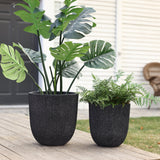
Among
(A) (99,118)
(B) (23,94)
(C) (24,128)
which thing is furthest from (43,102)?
(B) (23,94)

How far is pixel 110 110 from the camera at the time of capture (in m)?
2.75

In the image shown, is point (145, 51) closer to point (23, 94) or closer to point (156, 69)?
point (156, 69)

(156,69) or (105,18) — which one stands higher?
(105,18)

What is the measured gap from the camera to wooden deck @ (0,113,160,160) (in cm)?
250

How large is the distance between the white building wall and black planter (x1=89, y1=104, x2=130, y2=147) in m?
3.38

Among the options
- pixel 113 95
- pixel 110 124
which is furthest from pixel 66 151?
pixel 113 95

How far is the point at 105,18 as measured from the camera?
641 centimetres

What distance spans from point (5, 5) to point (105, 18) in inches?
70.0

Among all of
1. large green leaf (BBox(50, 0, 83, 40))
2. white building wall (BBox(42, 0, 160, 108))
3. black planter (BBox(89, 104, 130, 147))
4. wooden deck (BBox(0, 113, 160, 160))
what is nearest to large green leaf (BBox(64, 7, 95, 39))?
large green leaf (BBox(50, 0, 83, 40))

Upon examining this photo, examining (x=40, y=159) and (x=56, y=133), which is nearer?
(x=40, y=159)

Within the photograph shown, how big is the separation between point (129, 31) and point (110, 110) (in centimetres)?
406

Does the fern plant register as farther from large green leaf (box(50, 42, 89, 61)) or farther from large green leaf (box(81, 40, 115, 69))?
large green leaf (box(50, 42, 89, 61))

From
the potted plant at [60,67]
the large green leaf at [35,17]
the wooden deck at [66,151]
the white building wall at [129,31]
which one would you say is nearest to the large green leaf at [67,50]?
the potted plant at [60,67]

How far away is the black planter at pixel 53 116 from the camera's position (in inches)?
108
